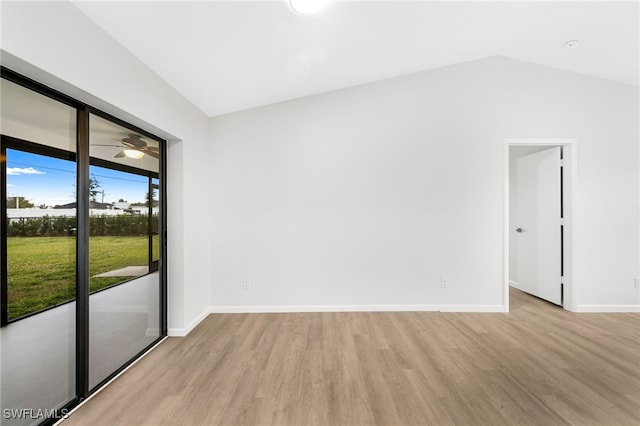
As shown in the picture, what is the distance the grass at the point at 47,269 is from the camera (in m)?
1.51

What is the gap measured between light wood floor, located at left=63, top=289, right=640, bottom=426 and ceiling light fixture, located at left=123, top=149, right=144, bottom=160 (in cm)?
180

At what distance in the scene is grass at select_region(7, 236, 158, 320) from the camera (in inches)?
59.4

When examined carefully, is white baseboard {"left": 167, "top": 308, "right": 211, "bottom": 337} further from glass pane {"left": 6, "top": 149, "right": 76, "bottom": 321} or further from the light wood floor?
glass pane {"left": 6, "top": 149, "right": 76, "bottom": 321}

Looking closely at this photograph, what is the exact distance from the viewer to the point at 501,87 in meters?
3.62

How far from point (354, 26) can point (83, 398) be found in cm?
350

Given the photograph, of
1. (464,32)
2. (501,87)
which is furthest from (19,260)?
(501,87)

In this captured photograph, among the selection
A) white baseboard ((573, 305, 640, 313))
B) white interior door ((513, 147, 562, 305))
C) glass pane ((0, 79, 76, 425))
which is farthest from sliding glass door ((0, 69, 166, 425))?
white baseboard ((573, 305, 640, 313))

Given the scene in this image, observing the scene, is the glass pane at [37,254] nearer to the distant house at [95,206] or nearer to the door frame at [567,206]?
the distant house at [95,206]

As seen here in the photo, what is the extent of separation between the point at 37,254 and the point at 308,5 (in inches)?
93.1

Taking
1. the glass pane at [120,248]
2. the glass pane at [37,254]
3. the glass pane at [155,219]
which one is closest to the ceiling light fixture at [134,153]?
the glass pane at [120,248]

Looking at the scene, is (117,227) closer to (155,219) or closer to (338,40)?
(155,219)

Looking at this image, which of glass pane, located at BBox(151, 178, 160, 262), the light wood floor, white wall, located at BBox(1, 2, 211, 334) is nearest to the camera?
white wall, located at BBox(1, 2, 211, 334)

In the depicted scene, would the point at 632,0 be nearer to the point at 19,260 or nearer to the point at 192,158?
the point at 192,158

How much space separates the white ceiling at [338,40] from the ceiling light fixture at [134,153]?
73 centimetres
